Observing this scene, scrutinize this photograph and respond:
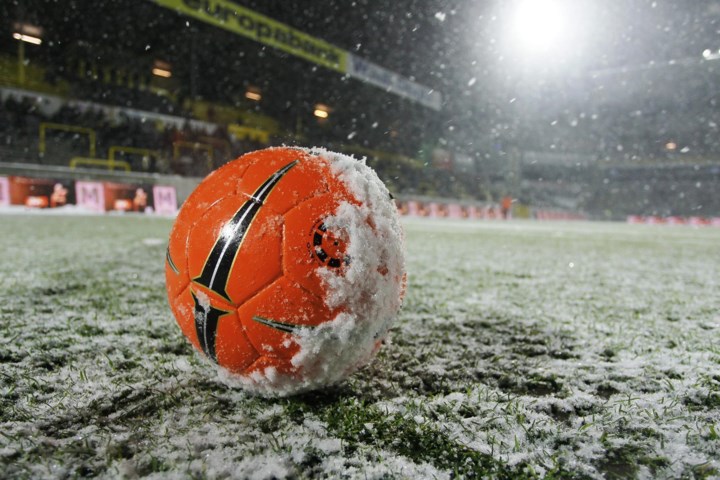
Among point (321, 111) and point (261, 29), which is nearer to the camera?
point (261, 29)

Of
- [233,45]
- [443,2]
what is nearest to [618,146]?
[443,2]

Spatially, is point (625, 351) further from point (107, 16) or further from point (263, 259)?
point (107, 16)

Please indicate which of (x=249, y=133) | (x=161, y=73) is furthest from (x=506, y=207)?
(x=161, y=73)

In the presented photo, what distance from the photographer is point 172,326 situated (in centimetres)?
195

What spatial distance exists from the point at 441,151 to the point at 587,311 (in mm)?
29953

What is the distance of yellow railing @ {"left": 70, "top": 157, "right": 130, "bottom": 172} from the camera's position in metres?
15.9

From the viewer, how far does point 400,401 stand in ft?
4.05

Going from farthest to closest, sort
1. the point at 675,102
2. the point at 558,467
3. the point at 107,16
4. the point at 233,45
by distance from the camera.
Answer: the point at 675,102, the point at 233,45, the point at 107,16, the point at 558,467

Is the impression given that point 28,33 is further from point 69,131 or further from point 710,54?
point 710,54

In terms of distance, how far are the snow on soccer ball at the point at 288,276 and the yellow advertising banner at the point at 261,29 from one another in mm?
16051

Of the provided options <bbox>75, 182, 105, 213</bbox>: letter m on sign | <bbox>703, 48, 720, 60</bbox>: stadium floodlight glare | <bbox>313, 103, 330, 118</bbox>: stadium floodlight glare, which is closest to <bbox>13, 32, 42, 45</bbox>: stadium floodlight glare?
<bbox>75, 182, 105, 213</bbox>: letter m on sign

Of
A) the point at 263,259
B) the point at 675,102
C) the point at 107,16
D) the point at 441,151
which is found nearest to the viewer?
the point at 263,259

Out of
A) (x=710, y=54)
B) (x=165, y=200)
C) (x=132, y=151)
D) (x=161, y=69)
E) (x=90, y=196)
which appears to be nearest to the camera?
(x=90, y=196)

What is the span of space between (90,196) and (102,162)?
13.1 ft
